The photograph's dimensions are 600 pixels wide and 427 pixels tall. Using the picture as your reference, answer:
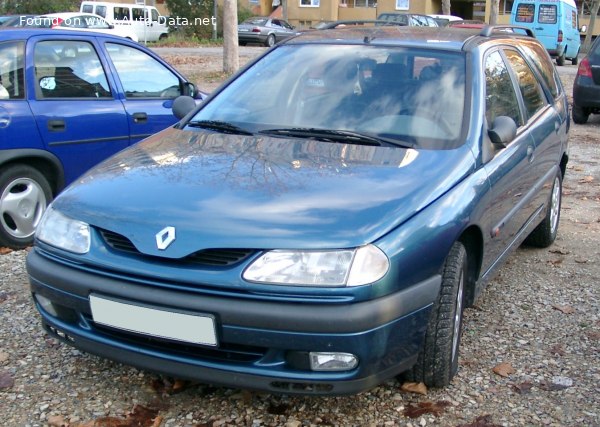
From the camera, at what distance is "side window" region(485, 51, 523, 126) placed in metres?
3.78

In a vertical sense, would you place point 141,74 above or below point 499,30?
below

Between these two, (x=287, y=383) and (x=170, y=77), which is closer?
(x=287, y=383)

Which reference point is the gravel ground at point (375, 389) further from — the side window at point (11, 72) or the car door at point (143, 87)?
the car door at point (143, 87)

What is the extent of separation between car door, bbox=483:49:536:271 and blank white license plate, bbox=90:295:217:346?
154cm

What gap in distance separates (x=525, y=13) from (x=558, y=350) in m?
25.8

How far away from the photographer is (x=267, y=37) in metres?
33.5

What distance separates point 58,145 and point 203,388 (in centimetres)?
271

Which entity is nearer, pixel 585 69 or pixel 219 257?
pixel 219 257

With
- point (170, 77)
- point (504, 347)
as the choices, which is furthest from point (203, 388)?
point (170, 77)

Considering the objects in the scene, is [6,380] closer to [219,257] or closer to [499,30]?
[219,257]

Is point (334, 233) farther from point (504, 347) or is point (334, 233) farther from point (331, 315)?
point (504, 347)

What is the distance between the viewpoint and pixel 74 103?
5.28 meters

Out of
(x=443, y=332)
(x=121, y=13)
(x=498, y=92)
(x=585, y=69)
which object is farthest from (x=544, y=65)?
(x=121, y=13)

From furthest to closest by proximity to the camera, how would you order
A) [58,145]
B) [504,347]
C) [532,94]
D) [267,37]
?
[267,37] → [58,145] → [532,94] → [504,347]
